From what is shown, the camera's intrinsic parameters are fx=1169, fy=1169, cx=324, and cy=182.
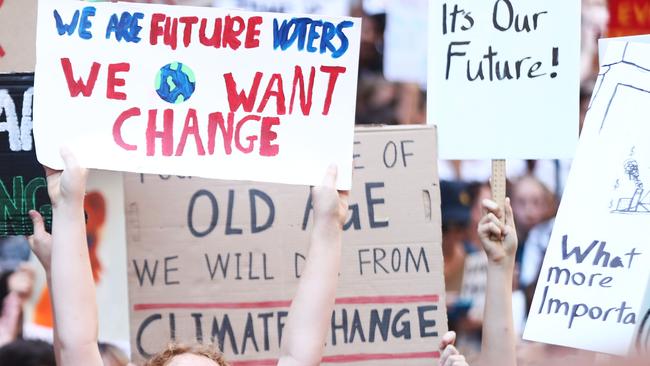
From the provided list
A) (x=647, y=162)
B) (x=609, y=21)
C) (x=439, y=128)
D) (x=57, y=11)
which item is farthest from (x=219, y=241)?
(x=609, y=21)

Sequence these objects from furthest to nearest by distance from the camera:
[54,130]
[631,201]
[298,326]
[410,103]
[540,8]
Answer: [410,103], [540,8], [631,201], [54,130], [298,326]

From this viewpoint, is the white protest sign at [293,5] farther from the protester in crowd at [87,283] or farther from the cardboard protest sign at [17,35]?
the protester in crowd at [87,283]

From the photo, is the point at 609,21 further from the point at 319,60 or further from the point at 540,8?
the point at 319,60

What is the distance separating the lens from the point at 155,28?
2.49 meters

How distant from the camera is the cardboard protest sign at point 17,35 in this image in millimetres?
2936

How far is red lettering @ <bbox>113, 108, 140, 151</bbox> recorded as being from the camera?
242cm

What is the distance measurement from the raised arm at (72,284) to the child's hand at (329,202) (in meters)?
0.46

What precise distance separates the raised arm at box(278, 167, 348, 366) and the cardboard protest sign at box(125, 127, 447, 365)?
2.44ft

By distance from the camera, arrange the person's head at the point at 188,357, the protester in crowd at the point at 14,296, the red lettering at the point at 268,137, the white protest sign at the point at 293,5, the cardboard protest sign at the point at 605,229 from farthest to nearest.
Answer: the white protest sign at the point at 293,5 → the protester in crowd at the point at 14,296 → the cardboard protest sign at the point at 605,229 → the red lettering at the point at 268,137 → the person's head at the point at 188,357

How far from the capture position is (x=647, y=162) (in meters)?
2.78

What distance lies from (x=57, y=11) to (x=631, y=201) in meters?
1.38

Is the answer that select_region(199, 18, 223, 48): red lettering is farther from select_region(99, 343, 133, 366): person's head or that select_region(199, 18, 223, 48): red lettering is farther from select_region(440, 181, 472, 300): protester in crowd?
select_region(440, 181, 472, 300): protester in crowd

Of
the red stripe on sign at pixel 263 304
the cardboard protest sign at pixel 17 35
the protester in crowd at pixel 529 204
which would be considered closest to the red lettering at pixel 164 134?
the cardboard protest sign at pixel 17 35

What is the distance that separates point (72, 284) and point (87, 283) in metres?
0.03
